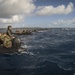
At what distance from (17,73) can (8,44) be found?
1297cm

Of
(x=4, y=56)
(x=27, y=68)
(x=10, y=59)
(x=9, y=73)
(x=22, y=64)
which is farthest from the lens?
(x=4, y=56)

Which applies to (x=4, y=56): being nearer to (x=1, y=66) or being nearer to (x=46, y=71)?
(x=1, y=66)

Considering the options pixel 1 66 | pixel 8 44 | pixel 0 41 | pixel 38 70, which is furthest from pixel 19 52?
pixel 38 70

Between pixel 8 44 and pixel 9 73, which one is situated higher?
pixel 8 44

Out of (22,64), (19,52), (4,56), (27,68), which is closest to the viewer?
(27,68)

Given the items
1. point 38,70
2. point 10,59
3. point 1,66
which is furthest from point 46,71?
point 10,59

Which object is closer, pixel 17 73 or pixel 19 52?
pixel 17 73

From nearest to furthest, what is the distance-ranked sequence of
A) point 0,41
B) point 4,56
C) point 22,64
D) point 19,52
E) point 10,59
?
point 22,64 → point 10,59 → point 4,56 → point 19,52 → point 0,41

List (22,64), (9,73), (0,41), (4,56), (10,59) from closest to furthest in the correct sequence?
(9,73)
(22,64)
(10,59)
(4,56)
(0,41)

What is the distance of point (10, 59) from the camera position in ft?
87.9

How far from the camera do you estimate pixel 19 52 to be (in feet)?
103

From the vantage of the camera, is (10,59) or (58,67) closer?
(58,67)

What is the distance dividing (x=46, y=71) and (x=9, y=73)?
14.5ft

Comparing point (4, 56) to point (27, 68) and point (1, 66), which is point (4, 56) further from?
point (27, 68)
